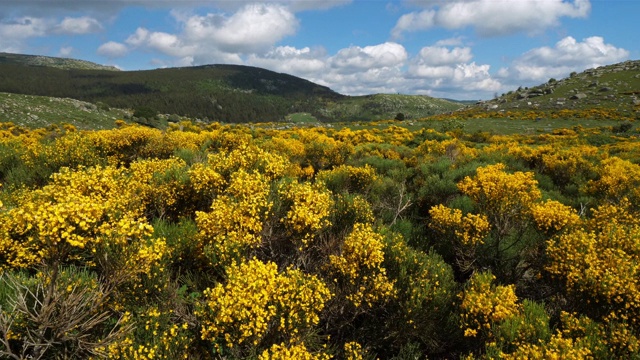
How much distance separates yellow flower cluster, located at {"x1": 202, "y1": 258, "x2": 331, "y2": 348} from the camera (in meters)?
4.80

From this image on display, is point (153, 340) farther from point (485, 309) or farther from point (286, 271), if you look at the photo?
point (485, 309)

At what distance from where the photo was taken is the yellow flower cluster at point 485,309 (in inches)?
232

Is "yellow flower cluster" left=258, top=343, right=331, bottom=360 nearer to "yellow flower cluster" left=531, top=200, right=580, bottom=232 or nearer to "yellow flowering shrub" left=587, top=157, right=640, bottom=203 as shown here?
"yellow flower cluster" left=531, top=200, right=580, bottom=232

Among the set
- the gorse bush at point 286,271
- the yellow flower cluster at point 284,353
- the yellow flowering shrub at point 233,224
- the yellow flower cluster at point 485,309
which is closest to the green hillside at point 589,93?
the gorse bush at point 286,271

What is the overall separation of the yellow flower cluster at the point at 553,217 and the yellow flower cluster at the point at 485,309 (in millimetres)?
2748

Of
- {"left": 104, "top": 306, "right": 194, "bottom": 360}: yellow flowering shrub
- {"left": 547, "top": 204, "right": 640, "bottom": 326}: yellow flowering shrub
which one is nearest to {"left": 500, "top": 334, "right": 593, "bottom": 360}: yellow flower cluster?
{"left": 547, "top": 204, "right": 640, "bottom": 326}: yellow flowering shrub

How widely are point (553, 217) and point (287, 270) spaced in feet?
21.8

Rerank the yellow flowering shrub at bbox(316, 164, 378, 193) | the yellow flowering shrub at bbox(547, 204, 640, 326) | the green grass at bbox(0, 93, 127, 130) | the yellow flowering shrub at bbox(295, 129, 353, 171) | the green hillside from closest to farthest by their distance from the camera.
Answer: the yellow flowering shrub at bbox(547, 204, 640, 326) < the yellow flowering shrub at bbox(316, 164, 378, 193) < the yellow flowering shrub at bbox(295, 129, 353, 171) < the green grass at bbox(0, 93, 127, 130) < the green hillside

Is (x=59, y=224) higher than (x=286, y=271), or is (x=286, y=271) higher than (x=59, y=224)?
(x=59, y=224)

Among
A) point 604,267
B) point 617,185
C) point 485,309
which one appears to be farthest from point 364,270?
point 617,185

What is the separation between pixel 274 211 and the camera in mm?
7402

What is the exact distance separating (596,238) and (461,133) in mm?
26826

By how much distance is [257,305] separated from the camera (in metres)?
4.85

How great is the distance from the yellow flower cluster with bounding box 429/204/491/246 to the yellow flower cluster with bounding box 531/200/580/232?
3.74 feet
